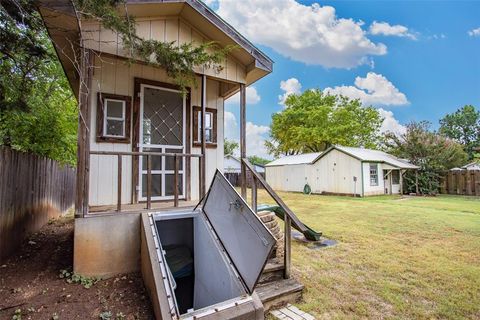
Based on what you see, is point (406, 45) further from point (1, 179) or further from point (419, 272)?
point (1, 179)

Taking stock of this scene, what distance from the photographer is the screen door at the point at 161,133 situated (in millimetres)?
4758

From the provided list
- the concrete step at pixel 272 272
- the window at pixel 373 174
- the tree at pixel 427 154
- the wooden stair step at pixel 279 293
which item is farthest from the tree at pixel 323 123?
the wooden stair step at pixel 279 293

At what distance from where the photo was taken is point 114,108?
4.52m

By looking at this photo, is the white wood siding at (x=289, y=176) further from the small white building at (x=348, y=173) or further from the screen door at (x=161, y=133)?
the screen door at (x=161, y=133)

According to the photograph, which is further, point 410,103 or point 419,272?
point 410,103

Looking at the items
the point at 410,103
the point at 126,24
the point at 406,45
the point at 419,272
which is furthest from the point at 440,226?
the point at 410,103

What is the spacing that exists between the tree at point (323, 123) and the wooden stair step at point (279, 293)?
76.5ft

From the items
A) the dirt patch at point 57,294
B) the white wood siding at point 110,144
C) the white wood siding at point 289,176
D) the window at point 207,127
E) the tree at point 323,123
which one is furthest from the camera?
the tree at point 323,123

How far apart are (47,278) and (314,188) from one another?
1665 cm

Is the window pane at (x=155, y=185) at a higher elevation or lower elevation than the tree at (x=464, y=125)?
lower

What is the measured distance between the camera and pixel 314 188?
1781cm

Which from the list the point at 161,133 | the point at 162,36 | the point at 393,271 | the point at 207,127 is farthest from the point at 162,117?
the point at 393,271

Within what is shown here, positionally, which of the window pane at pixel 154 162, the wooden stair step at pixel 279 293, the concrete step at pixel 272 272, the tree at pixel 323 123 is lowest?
the wooden stair step at pixel 279 293

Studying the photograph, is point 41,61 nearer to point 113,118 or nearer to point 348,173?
point 113,118
